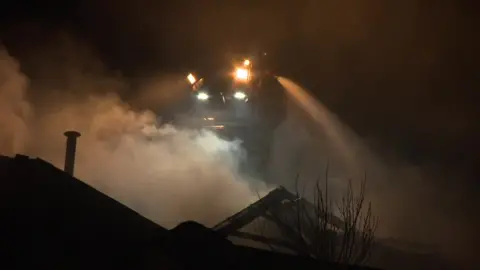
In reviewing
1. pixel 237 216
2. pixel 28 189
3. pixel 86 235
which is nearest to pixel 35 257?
pixel 86 235

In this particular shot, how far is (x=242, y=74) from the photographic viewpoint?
2039cm

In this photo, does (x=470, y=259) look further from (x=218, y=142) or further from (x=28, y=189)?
(x=28, y=189)

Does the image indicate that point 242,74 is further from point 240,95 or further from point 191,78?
point 191,78

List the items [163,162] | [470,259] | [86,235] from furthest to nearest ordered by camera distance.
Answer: [163,162] < [470,259] < [86,235]

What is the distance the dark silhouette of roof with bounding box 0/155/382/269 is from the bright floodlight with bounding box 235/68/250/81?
1168 centimetres

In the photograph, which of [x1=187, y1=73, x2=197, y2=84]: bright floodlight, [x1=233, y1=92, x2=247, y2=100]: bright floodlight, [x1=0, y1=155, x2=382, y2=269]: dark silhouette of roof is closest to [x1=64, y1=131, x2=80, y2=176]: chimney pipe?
[x1=0, y1=155, x2=382, y2=269]: dark silhouette of roof

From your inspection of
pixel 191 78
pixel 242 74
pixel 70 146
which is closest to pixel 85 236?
pixel 70 146

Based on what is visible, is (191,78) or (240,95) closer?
(240,95)

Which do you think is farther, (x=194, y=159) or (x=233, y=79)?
(x=194, y=159)

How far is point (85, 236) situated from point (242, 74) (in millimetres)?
12936

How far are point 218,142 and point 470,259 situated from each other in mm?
10799

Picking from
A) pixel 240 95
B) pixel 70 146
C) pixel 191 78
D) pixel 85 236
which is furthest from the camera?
pixel 191 78

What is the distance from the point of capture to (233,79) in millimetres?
20703

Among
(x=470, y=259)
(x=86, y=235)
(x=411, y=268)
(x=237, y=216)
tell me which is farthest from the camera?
(x=470, y=259)
